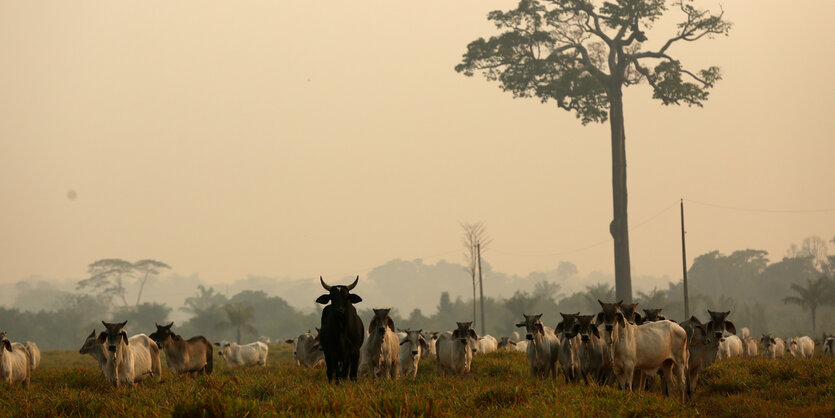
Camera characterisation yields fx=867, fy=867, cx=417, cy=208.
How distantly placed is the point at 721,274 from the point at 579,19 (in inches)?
3496

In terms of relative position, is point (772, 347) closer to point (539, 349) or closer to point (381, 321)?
point (539, 349)

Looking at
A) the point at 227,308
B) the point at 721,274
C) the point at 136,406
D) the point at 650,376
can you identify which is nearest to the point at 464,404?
the point at 136,406

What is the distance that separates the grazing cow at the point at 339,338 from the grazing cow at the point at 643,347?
16.0 feet

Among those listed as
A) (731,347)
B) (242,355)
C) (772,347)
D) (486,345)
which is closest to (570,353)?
(731,347)

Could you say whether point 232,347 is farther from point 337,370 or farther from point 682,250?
point 682,250

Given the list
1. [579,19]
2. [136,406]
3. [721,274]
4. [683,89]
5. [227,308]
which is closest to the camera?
[136,406]

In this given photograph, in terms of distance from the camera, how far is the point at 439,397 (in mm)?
13203

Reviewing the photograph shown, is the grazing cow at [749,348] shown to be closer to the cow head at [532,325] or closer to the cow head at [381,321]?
the cow head at [532,325]

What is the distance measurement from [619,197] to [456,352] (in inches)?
1331

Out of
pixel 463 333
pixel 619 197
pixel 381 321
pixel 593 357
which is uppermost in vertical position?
pixel 619 197

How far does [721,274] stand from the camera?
133 meters

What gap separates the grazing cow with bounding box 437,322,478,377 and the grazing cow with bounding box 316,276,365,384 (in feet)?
10.8

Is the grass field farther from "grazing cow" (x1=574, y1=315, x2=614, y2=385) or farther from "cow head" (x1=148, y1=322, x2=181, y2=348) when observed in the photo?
"cow head" (x1=148, y1=322, x2=181, y2=348)

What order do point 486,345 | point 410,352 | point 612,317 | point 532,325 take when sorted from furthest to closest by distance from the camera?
point 486,345
point 410,352
point 532,325
point 612,317
